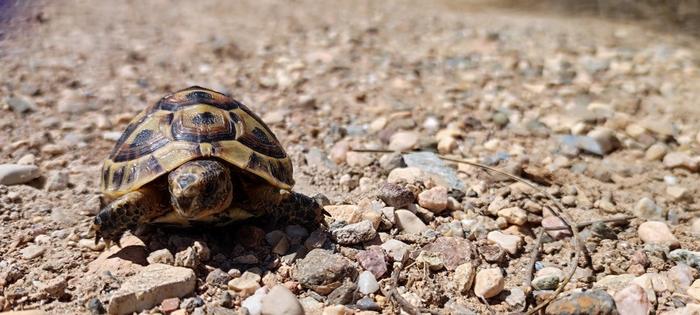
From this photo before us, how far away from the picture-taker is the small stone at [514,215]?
3.43 metres

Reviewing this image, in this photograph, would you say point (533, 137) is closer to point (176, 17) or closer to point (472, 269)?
point (472, 269)

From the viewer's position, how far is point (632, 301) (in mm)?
2691

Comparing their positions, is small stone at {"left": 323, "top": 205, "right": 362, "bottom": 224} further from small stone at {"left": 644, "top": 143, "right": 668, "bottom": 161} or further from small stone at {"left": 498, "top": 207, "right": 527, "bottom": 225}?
small stone at {"left": 644, "top": 143, "right": 668, "bottom": 161}

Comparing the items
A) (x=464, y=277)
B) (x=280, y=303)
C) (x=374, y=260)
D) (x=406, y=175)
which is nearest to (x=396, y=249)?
(x=374, y=260)

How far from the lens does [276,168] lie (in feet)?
10.6

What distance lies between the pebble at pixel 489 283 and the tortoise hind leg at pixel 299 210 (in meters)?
0.87

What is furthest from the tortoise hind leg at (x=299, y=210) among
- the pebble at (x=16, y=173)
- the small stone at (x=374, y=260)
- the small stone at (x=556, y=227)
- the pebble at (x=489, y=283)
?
the pebble at (x=16, y=173)

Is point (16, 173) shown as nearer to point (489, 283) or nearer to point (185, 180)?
point (185, 180)

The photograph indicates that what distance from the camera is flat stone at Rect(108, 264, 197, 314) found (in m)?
2.60

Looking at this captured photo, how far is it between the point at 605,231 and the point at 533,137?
1540 mm

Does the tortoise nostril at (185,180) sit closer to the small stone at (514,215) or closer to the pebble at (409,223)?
the pebble at (409,223)

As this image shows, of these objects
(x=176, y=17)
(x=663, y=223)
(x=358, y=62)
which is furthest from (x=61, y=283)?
(x=176, y=17)

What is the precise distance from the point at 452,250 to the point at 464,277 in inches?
8.9

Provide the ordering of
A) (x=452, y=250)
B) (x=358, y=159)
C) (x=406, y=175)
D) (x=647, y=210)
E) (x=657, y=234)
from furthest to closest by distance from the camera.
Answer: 1. (x=358, y=159)
2. (x=406, y=175)
3. (x=647, y=210)
4. (x=657, y=234)
5. (x=452, y=250)
